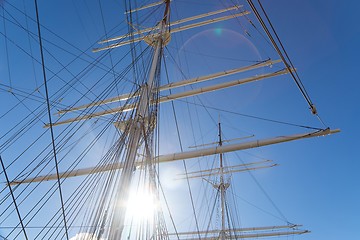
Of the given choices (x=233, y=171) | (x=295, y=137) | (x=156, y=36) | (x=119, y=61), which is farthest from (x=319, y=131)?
(x=233, y=171)

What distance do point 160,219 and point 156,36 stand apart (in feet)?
20.0

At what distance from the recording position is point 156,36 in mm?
9523

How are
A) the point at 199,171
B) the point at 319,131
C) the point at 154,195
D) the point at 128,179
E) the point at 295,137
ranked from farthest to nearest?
the point at 199,171
the point at 295,137
the point at 319,131
the point at 154,195
the point at 128,179

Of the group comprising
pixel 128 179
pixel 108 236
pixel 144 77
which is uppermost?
pixel 144 77

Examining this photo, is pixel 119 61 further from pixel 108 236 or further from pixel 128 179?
pixel 108 236

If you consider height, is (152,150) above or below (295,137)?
below

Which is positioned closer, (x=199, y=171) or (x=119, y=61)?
(x=119, y=61)

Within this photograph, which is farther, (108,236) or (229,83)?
(229,83)

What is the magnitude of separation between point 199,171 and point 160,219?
1480cm

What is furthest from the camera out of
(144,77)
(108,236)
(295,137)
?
(295,137)

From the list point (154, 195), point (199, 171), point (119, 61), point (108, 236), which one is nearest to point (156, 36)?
point (119, 61)

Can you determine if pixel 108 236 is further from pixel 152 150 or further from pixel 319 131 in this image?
pixel 319 131

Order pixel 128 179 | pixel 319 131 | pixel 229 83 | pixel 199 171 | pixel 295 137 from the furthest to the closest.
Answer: pixel 199 171, pixel 229 83, pixel 295 137, pixel 319 131, pixel 128 179

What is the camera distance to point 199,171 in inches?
814
